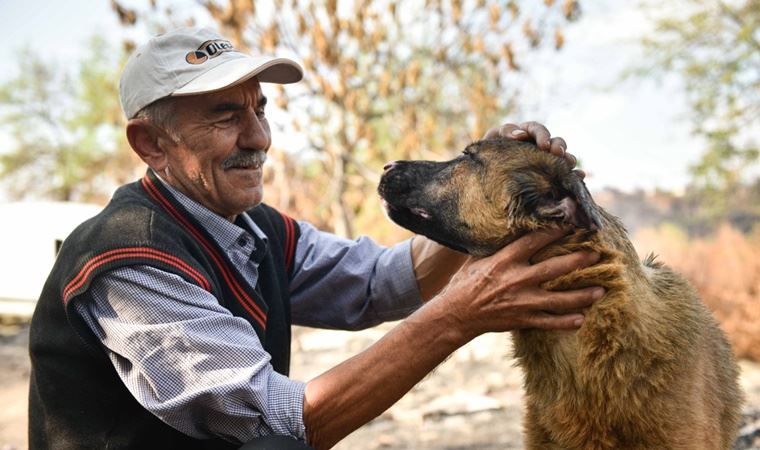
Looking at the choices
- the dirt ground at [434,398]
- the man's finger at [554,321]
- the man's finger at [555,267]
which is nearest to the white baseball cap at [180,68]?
the man's finger at [555,267]

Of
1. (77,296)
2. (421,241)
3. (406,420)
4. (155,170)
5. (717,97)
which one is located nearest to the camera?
(77,296)

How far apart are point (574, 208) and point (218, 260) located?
145cm

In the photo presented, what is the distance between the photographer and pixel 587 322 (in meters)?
2.58

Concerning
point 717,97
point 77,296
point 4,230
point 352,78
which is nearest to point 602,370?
point 77,296

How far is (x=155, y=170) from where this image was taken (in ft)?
10.00

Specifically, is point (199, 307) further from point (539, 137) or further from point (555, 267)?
point (539, 137)

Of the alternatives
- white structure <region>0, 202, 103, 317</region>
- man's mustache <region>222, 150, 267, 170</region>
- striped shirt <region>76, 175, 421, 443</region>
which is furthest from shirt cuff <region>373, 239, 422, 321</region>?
white structure <region>0, 202, 103, 317</region>

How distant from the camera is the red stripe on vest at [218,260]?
283 cm

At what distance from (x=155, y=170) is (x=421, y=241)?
1.35 m

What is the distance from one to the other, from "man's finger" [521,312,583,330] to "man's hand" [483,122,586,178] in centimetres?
58

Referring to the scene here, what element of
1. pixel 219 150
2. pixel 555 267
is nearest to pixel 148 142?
pixel 219 150

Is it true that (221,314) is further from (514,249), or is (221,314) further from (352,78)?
(352,78)

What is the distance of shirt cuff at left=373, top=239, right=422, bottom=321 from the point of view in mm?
3496

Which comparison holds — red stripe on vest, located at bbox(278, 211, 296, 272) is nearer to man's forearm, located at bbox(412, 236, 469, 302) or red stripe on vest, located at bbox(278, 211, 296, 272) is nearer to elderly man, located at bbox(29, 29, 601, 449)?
elderly man, located at bbox(29, 29, 601, 449)
